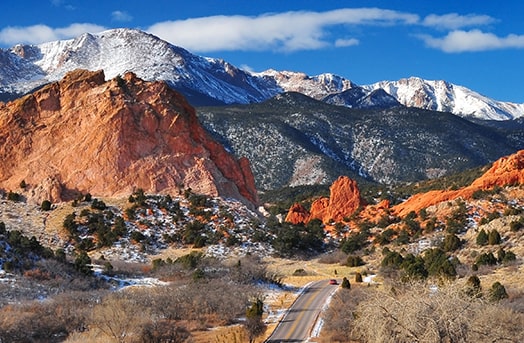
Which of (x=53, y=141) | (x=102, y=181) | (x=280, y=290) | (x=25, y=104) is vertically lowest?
(x=280, y=290)

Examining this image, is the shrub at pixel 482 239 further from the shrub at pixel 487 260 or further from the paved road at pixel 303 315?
the paved road at pixel 303 315

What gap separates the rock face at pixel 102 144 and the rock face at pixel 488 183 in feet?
63.3

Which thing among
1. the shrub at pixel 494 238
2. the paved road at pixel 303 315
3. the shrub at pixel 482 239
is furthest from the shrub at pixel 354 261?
the shrub at pixel 494 238

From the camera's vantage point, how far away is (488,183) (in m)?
69.7

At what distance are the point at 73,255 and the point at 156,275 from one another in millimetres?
10231

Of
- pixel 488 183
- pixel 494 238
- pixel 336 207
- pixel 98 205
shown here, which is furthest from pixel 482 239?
pixel 98 205

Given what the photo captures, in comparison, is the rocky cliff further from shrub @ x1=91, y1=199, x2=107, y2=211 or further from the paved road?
the paved road

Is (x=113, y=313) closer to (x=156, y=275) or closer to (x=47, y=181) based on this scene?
(x=156, y=275)

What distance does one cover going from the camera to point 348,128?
172 metres

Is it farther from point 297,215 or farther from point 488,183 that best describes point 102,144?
point 488,183

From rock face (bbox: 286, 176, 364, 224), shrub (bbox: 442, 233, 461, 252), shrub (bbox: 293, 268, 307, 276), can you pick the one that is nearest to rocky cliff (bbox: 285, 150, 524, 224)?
rock face (bbox: 286, 176, 364, 224)

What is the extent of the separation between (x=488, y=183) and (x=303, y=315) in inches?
1629

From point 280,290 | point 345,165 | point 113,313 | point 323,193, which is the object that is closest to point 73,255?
point 280,290

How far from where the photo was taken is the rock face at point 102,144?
199ft
